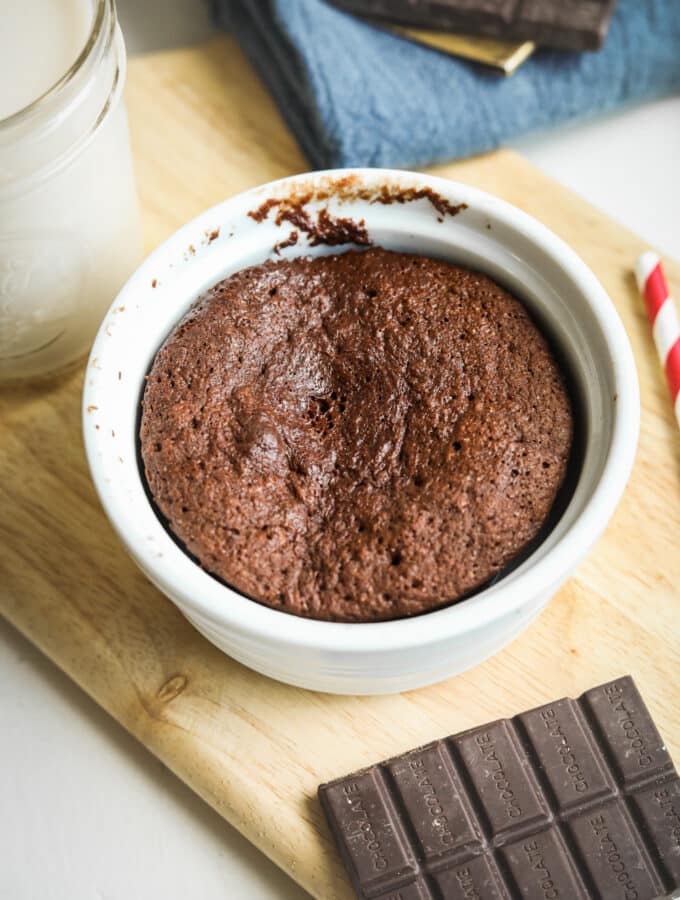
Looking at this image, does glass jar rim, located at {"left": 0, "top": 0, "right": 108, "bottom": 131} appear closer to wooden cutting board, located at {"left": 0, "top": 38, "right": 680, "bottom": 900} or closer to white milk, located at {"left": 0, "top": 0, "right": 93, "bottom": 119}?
white milk, located at {"left": 0, "top": 0, "right": 93, "bottom": 119}

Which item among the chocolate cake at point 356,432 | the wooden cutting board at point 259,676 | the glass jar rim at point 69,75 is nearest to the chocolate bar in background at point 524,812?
the wooden cutting board at point 259,676

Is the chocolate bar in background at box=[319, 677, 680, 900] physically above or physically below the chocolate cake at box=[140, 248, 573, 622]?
below

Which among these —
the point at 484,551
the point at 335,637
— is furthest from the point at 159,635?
the point at 484,551

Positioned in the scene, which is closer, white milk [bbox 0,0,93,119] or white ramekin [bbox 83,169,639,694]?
white ramekin [bbox 83,169,639,694]

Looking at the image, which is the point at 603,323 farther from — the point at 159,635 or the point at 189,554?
the point at 159,635

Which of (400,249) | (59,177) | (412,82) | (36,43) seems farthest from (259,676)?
(412,82)

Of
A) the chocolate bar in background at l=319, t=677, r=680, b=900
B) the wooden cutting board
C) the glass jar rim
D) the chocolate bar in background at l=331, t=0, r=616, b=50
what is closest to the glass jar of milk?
the glass jar rim

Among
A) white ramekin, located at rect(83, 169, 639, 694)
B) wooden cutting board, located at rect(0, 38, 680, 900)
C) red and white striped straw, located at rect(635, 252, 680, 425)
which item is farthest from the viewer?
red and white striped straw, located at rect(635, 252, 680, 425)
